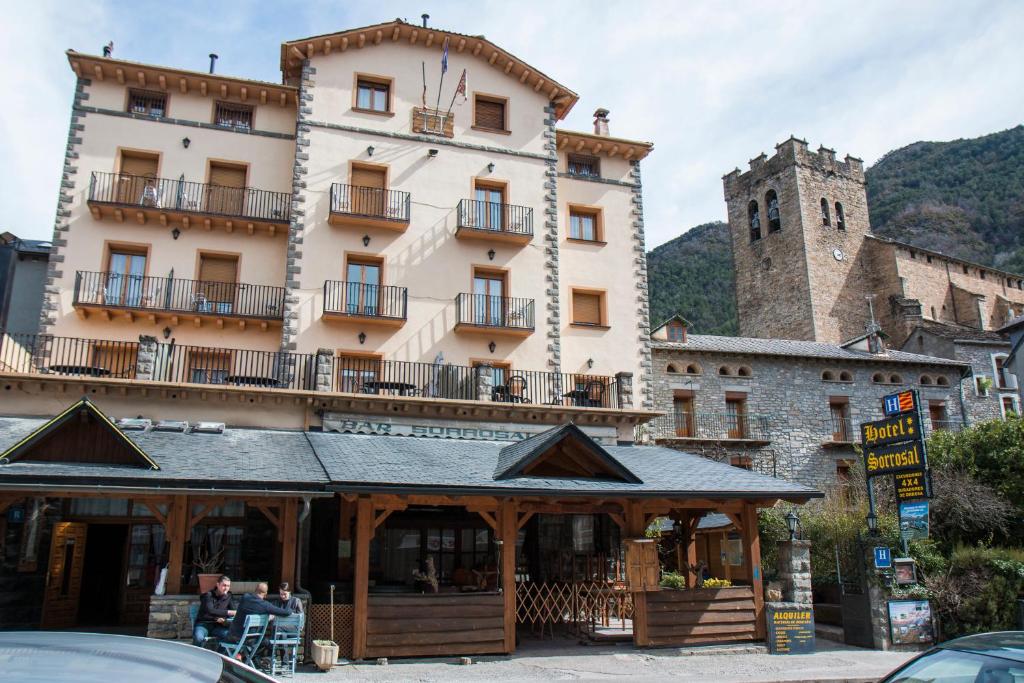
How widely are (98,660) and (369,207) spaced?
781 inches

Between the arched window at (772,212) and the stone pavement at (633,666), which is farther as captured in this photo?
the arched window at (772,212)

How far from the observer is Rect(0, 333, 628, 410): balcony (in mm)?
18875

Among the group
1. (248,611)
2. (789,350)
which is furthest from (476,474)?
(789,350)

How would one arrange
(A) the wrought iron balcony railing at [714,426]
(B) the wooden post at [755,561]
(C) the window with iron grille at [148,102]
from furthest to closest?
(A) the wrought iron balcony railing at [714,426] → (C) the window with iron grille at [148,102] → (B) the wooden post at [755,561]

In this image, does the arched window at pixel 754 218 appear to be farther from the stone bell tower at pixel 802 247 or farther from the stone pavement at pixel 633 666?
the stone pavement at pixel 633 666

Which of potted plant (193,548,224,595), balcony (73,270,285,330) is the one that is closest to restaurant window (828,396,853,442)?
balcony (73,270,285,330)

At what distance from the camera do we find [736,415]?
3198 cm

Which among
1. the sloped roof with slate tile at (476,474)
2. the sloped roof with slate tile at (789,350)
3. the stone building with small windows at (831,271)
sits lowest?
the sloped roof with slate tile at (476,474)

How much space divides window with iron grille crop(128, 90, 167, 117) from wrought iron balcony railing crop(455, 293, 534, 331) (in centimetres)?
934

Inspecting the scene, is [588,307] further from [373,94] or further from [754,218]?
[754,218]

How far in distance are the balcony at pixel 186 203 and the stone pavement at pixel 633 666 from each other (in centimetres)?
1254

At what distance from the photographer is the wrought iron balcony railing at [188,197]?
68.3 ft

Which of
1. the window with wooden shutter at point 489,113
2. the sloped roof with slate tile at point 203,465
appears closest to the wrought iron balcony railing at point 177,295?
the sloped roof with slate tile at point 203,465

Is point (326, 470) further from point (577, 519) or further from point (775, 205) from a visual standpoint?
point (775, 205)
